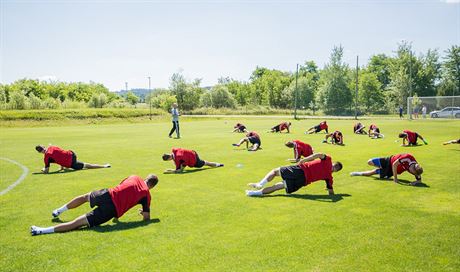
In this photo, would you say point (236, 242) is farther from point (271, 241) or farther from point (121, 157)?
point (121, 157)

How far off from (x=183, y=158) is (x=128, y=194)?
6929mm

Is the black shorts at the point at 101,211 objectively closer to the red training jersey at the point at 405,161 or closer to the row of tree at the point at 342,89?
the red training jersey at the point at 405,161

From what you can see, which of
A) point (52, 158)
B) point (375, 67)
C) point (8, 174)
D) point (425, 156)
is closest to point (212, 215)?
point (52, 158)

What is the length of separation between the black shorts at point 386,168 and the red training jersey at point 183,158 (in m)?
7.23

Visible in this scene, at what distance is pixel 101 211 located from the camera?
834 centimetres

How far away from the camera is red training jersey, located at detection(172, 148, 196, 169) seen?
15.4m

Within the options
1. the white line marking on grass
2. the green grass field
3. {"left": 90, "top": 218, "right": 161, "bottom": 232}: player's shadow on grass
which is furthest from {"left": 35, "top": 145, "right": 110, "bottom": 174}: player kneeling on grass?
{"left": 90, "top": 218, "right": 161, "bottom": 232}: player's shadow on grass

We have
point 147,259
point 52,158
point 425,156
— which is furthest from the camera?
point 425,156

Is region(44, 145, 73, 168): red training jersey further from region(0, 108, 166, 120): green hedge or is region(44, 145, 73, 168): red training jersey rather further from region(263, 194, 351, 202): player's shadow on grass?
region(0, 108, 166, 120): green hedge

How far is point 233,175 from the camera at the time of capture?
576 inches

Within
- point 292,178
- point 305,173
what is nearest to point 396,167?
point 305,173

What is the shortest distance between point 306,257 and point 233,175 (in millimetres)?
8089

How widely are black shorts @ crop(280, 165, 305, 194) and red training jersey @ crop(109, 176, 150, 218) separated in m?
4.14

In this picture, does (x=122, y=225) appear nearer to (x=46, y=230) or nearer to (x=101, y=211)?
(x=101, y=211)
